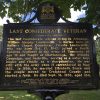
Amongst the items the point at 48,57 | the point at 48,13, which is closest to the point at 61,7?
the point at 48,13

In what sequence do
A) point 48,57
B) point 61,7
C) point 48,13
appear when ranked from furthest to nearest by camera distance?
point 61,7 < point 48,13 < point 48,57

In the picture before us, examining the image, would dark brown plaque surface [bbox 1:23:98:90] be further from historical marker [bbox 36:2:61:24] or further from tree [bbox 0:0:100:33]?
tree [bbox 0:0:100:33]

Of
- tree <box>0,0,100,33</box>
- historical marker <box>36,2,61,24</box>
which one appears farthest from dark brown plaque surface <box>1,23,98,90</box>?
tree <box>0,0,100,33</box>

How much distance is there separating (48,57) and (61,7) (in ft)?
14.9

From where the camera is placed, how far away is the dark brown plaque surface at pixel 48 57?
8.78 metres

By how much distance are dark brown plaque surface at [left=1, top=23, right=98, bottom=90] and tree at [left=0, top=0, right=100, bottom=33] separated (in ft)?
9.07

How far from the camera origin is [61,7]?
13.1 meters

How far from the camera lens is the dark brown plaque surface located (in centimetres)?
878

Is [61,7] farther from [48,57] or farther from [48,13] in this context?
[48,57]

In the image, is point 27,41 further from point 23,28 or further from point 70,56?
point 70,56

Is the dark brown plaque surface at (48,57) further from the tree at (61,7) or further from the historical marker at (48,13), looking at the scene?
the tree at (61,7)

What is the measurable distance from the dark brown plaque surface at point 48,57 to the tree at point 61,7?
2.76m

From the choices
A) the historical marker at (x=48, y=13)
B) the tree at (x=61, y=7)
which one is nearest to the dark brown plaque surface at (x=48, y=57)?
the historical marker at (x=48, y=13)

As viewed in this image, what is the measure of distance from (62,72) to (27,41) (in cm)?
137
